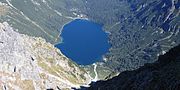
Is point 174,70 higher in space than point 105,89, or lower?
lower

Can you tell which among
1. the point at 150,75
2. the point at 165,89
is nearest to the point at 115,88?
the point at 150,75

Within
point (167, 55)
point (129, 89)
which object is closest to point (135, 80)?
point (129, 89)

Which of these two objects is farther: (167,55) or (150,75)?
(167,55)

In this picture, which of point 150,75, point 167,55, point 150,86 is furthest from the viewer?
point 167,55

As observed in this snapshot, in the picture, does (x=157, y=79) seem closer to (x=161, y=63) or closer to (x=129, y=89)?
(x=129, y=89)

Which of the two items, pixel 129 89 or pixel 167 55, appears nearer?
pixel 129 89

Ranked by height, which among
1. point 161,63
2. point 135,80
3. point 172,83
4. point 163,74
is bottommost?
point 172,83

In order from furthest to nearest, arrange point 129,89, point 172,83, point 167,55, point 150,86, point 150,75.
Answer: point 167,55 < point 129,89 < point 150,75 < point 150,86 < point 172,83

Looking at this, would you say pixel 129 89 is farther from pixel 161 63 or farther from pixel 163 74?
pixel 161 63

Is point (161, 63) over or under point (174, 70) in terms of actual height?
over
